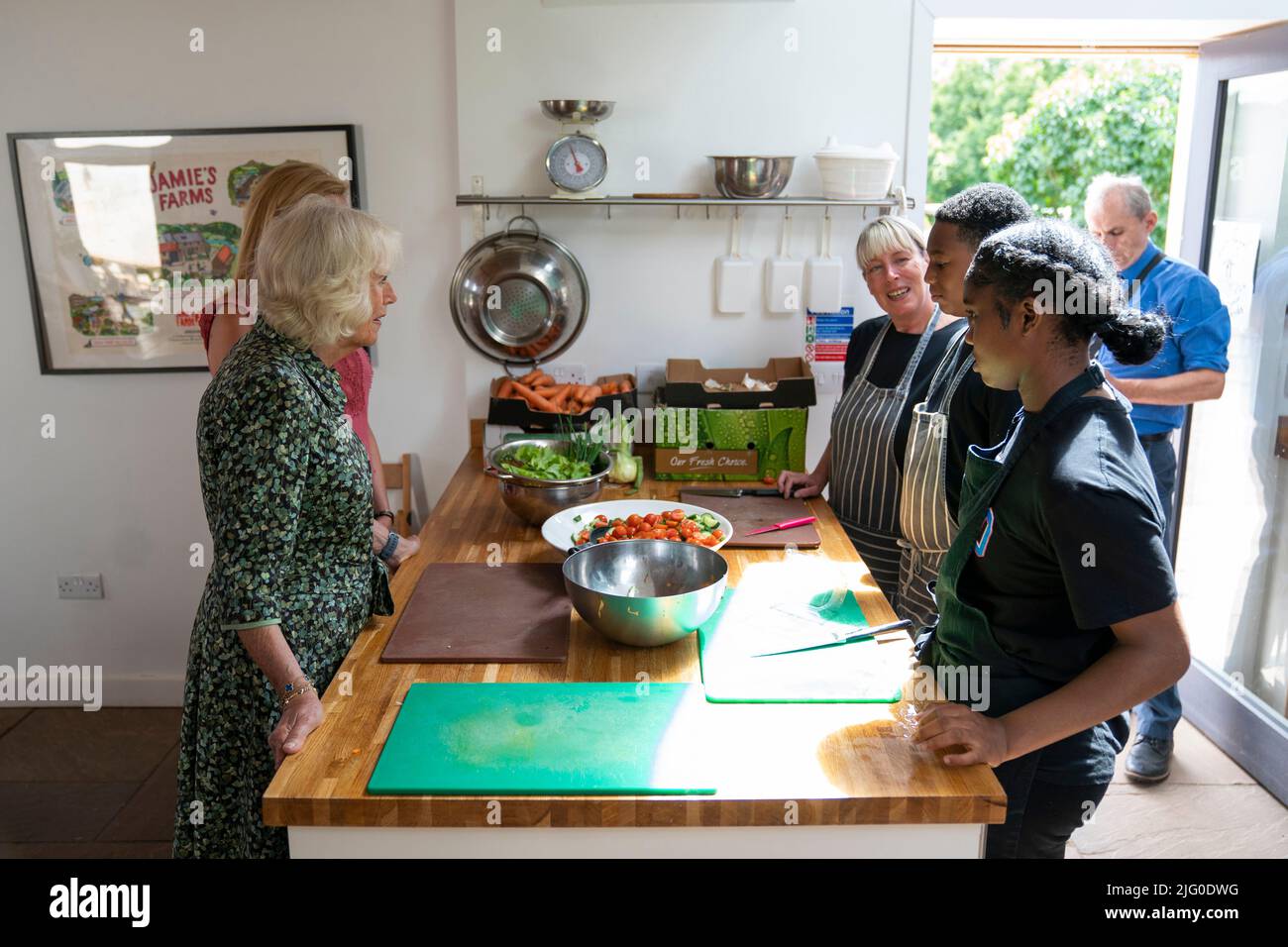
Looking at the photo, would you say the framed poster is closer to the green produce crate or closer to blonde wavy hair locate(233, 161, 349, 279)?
blonde wavy hair locate(233, 161, 349, 279)

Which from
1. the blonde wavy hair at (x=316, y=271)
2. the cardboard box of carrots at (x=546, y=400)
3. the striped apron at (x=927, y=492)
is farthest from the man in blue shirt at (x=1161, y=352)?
the blonde wavy hair at (x=316, y=271)

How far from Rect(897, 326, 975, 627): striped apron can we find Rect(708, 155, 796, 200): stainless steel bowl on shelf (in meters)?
0.91

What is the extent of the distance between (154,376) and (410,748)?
240 cm

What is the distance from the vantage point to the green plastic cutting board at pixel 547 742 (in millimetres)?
1437

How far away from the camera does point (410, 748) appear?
1.53 metres

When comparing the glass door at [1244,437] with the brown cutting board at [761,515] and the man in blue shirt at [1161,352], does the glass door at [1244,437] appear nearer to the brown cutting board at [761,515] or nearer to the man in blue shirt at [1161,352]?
the man in blue shirt at [1161,352]

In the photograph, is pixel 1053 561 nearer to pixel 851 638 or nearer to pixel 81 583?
pixel 851 638

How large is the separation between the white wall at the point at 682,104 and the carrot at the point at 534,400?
1.27 feet

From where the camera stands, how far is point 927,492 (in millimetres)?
2309

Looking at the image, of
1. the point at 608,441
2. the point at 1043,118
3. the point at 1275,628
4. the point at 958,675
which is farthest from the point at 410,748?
the point at 1043,118

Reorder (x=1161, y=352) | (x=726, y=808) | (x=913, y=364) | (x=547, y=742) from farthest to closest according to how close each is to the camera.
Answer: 1. (x=1161, y=352)
2. (x=913, y=364)
3. (x=547, y=742)
4. (x=726, y=808)

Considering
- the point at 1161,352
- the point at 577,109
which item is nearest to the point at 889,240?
the point at 1161,352

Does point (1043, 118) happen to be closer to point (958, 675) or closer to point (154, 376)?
point (154, 376)

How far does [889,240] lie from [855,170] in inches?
20.9
